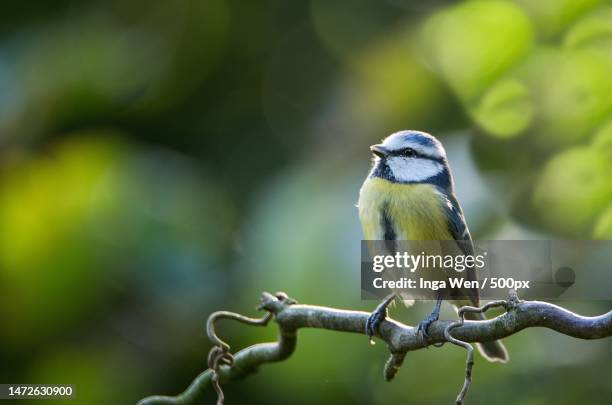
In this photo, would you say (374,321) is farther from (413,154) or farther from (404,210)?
(413,154)

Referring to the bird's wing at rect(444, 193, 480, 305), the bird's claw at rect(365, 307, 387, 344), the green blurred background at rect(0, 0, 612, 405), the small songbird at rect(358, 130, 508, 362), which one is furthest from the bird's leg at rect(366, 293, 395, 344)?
the green blurred background at rect(0, 0, 612, 405)

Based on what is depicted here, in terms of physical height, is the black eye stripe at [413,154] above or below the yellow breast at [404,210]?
above

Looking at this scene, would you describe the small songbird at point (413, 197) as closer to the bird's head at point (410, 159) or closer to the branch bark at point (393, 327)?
the bird's head at point (410, 159)

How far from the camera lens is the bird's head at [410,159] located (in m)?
1.84

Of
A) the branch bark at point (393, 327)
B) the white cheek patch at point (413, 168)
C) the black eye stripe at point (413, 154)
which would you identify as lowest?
the branch bark at point (393, 327)

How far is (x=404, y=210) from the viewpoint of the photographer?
69.3 inches

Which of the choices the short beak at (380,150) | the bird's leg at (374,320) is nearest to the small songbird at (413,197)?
the short beak at (380,150)

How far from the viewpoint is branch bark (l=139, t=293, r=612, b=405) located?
956mm

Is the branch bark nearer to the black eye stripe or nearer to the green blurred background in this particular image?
the black eye stripe

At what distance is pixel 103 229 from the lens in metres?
2.63

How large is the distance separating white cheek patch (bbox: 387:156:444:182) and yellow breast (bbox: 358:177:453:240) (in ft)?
0.08

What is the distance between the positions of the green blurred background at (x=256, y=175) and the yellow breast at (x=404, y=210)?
359 millimetres

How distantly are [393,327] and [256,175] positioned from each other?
2013mm

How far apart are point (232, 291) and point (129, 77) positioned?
44.3 inches
